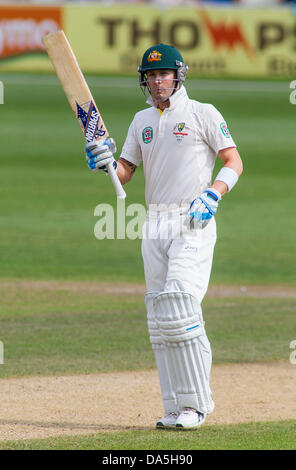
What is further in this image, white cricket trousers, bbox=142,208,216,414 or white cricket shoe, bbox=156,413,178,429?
white cricket shoe, bbox=156,413,178,429

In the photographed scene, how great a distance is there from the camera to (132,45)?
29.9 meters

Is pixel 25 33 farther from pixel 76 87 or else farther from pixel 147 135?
pixel 147 135

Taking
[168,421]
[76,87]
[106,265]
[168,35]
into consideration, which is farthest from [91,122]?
[168,35]

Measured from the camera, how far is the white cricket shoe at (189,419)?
5.78 meters

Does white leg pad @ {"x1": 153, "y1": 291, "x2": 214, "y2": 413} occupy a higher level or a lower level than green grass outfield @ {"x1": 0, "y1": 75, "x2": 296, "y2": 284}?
lower

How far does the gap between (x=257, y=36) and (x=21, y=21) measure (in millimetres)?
7194

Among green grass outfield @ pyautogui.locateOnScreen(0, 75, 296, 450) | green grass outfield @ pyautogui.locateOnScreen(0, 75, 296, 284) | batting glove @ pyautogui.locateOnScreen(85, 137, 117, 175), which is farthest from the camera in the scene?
green grass outfield @ pyautogui.locateOnScreen(0, 75, 296, 284)

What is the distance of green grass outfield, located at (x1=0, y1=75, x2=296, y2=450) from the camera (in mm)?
7441

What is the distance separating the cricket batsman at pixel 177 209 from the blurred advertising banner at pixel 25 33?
2490cm

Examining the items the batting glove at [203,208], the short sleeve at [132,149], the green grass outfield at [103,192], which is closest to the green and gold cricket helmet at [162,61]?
the short sleeve at [132,149]

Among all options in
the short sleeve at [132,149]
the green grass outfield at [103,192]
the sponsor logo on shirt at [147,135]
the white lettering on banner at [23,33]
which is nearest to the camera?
the sponsor logo on shirt at [147,135]

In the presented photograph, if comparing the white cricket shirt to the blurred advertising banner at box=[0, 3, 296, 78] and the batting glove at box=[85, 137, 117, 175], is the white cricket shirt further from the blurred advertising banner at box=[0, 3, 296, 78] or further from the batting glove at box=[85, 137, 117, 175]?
the blurred advertising banner at box=[0, 3, 296, 78]

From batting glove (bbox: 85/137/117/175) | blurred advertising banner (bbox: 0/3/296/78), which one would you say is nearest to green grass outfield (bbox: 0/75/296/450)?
batting glove (bbox: 85/137/117/175)

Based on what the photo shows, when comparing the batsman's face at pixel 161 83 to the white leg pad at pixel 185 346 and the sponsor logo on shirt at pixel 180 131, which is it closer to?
the sponsor logo on shirt at pixel 180 131
